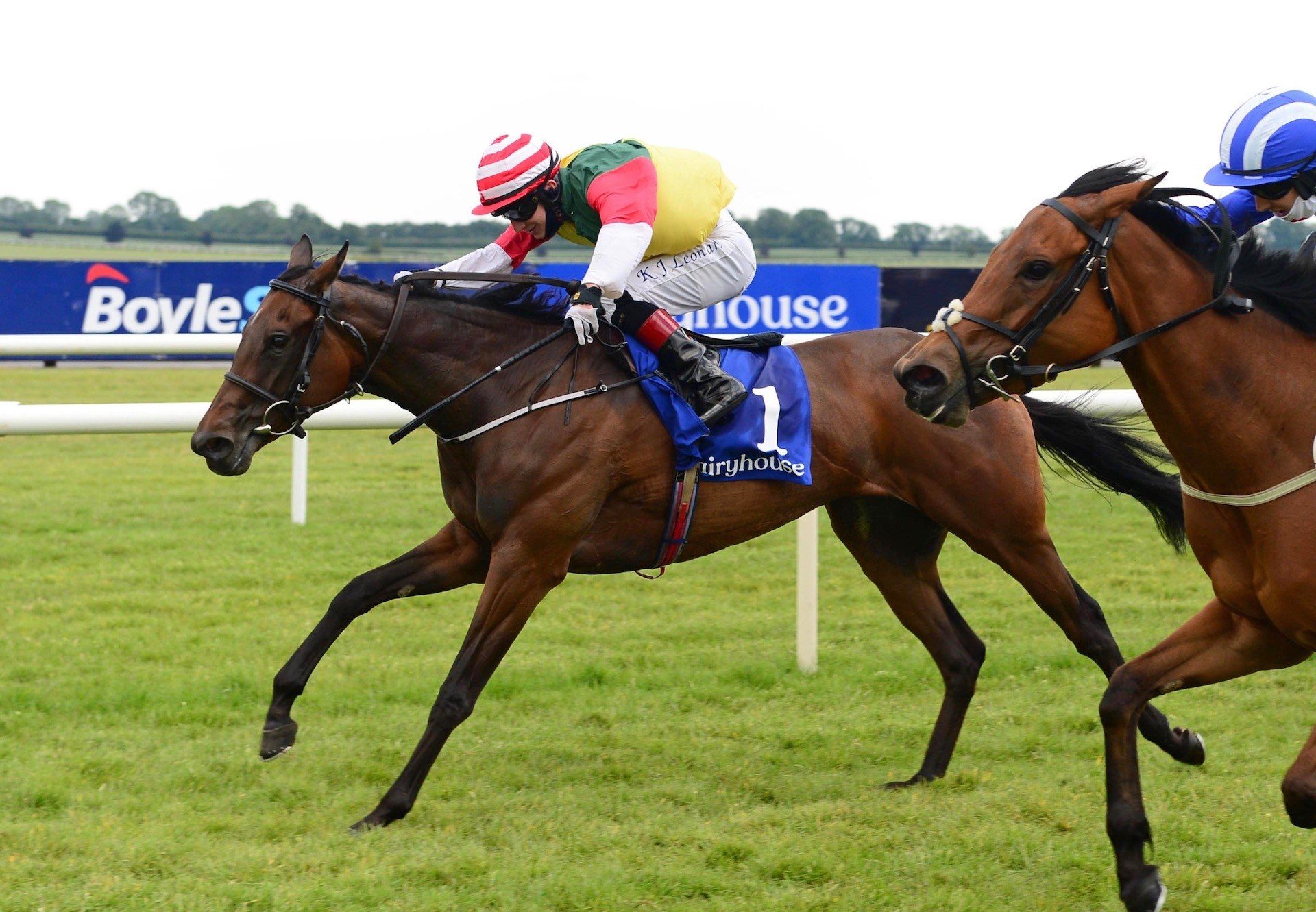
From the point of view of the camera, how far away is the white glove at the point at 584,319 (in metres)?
3.92

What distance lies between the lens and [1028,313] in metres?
2.83

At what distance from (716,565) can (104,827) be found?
408 cm

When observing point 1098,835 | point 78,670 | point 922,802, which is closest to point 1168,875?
point 1098,835

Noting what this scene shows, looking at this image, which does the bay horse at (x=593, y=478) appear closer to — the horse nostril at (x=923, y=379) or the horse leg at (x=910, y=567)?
the horse leg at (x=910, y=567)

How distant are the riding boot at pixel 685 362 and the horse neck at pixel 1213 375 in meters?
1.34

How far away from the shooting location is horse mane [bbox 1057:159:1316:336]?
2.91m

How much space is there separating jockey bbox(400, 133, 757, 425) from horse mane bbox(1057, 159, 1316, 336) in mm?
1351

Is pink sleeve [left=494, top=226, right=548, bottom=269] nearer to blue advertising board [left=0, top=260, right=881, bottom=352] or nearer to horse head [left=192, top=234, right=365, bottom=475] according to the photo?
horse head [left=192, top=234, right=365, bottom=475]

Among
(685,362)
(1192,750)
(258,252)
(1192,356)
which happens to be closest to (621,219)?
(685,362)

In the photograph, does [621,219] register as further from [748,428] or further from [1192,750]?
[1192,750]

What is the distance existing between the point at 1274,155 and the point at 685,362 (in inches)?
65.0

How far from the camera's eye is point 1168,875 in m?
3.32

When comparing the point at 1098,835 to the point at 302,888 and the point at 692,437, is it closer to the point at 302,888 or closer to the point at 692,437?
the point at 692,437

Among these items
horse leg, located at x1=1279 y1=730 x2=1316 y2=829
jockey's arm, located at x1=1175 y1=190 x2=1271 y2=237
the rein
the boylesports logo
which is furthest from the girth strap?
the boylesports logo
